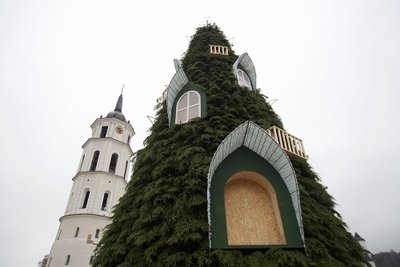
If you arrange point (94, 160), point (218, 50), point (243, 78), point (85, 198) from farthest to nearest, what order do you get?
point (94, 160) → point (85, 198) → point (218, 50) → point (243, 78)

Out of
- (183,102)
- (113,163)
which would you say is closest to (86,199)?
(113,163)

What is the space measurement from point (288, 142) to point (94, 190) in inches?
1135

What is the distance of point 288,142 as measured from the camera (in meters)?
7.41

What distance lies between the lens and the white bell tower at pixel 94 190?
26.6m

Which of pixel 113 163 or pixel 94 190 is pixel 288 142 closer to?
pixel 94 190

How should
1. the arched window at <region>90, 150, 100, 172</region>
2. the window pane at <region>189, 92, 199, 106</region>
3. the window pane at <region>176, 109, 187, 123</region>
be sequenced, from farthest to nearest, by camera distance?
the arched window at <region>90, 150, 100, 172</region> → the window pane at <region>189, 92, 199, 106</region> → the window pane at <region>176, 109, 187, 123</region>

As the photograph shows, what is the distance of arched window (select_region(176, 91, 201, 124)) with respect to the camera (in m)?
8.82

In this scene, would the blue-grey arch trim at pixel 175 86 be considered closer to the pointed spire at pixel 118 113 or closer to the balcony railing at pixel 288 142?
the balcony railing at pixel 288 142

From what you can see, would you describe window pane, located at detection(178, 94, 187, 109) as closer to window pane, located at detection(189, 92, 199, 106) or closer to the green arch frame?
window pane, located at detection(189, 92, 199, 106)

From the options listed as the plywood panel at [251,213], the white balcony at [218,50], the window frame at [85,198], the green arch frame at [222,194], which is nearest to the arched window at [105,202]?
the window frame at [85,198]

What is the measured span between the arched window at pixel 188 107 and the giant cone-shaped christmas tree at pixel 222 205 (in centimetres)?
14

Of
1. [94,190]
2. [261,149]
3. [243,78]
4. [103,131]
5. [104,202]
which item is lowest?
[261,149]

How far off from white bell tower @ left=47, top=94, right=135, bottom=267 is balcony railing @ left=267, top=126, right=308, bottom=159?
21.7 metres

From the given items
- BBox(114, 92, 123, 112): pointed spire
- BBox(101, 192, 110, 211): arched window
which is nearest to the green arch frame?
BBox(101, 192, 110, 211): arched window
